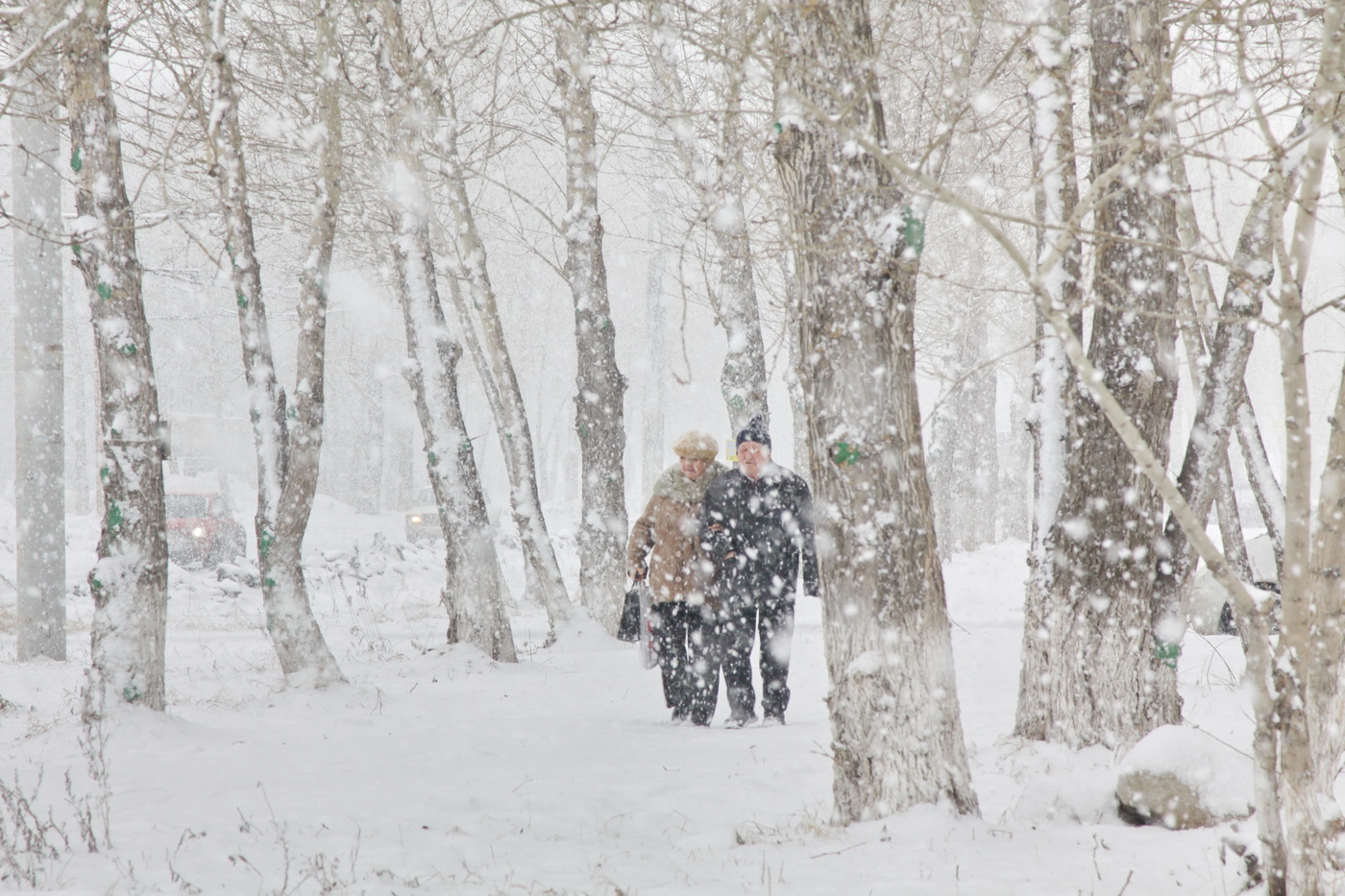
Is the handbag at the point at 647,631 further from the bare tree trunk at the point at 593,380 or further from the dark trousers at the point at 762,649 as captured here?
the bare tree trunk at the point at 593,380

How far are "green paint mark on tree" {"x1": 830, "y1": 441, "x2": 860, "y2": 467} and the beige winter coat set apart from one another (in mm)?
2317

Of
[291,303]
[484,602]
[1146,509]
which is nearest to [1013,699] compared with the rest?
[1146,509]

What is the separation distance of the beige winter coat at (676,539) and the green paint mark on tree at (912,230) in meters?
2.66

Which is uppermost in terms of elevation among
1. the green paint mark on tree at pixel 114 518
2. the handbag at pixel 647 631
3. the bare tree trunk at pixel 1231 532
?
the green paint mark on tree at pixel 114 518

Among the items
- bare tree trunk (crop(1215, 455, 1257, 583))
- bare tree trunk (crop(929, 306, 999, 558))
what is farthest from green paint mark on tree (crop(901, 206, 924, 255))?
bare tree trunk (crop(929, 306, 999, 558))

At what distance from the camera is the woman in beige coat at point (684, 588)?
5902 mm

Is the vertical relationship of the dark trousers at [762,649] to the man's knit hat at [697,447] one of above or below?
below

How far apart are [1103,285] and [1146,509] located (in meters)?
1.16

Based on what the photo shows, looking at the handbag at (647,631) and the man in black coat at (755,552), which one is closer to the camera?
the man in black coat at (755,552)

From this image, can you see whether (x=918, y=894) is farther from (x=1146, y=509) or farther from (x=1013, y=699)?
(x=1013, y=699)

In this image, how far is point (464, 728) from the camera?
19.4 feet

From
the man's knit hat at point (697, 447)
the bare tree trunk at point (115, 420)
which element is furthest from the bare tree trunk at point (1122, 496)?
the bare tree trunk at point (115, 420)

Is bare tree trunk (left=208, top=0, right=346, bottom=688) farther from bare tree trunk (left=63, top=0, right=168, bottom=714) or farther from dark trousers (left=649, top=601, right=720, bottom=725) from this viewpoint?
dark trousers (left=649, top=601, right=720, bottom=725)

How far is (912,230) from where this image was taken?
3.59 m
